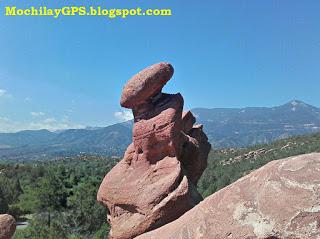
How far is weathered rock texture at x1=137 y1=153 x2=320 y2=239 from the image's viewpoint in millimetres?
9820

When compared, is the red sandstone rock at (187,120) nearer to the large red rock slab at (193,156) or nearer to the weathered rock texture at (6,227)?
the large red rock slab at (193,156)

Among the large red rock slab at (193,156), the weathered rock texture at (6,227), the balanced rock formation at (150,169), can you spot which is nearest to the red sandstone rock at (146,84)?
the balanced rock formation at (150,169)

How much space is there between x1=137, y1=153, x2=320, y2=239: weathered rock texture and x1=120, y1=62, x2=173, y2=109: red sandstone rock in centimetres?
599

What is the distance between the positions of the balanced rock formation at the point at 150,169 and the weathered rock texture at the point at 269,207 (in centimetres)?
344

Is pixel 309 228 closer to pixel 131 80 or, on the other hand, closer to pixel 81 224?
pixel 131 80

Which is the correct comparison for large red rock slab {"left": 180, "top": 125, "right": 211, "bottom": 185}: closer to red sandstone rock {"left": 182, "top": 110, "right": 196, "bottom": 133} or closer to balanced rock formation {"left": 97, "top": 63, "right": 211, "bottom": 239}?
balanced rock formation {"left": 97, "top": 63, "right": 211, "bottom": 239}

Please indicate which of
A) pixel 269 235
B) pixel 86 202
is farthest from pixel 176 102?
pixel 86 202

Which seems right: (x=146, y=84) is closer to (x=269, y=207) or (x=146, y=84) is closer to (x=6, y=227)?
(x=6, y=227)

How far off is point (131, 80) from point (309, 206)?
8851mm

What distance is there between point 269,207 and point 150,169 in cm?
682

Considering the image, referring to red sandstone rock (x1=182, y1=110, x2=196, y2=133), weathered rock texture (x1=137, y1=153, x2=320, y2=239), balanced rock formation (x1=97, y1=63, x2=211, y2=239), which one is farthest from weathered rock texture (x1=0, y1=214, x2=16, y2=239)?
red sandstone rock (x1=182, y1=110, x2=196, y2=133)

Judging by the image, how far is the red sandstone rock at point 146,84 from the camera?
16656 millimetres

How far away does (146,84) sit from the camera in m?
16.7

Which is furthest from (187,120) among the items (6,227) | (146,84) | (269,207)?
(269,207)
